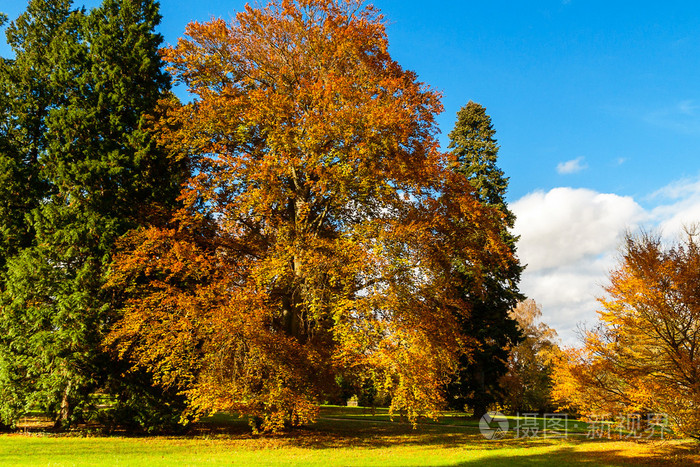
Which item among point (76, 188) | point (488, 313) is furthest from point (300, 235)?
point (488, 313)

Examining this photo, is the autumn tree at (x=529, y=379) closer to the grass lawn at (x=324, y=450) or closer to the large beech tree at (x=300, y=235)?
the grass lawn at (x=324, y=450)

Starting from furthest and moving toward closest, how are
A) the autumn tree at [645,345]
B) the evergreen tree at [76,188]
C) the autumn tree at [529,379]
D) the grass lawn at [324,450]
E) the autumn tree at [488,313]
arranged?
the autumn tree at [529,379], the autumn tree at [488,313], the evergreen tree at [76,188], the autumn tree at [645,345], the grass lawn at [324,450]

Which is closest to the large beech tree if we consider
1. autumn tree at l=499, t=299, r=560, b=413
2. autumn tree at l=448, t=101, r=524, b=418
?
autumn tree at l=448, t=101, r=524, b=418

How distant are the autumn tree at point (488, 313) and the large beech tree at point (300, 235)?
8715mm

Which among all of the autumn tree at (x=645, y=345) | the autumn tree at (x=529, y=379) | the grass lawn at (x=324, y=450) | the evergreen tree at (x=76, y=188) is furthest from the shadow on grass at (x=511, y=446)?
the autumn tree at (x=529, y=379)

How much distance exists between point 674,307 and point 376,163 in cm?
952

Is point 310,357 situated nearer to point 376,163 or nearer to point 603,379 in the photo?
point 376,163

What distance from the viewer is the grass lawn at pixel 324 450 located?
11188 mm

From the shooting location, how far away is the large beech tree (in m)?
13.1

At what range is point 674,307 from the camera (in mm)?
12961

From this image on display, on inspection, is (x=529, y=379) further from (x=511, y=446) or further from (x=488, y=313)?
(x=511, y=446)

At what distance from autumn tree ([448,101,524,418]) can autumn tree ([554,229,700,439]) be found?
28.6 feet

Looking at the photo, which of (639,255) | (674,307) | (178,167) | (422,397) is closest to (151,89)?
(178,167)

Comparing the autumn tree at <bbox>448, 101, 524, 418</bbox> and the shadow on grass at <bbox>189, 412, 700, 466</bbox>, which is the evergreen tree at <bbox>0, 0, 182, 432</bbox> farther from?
the autumn tree at <bbox>448, 101, 524, 418</bbox>
